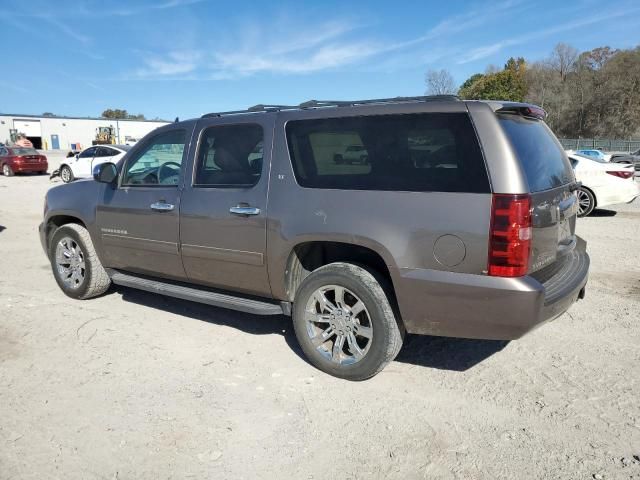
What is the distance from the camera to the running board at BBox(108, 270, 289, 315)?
13.1ft

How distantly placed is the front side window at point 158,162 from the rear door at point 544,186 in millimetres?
2810

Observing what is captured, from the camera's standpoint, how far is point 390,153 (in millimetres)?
3367

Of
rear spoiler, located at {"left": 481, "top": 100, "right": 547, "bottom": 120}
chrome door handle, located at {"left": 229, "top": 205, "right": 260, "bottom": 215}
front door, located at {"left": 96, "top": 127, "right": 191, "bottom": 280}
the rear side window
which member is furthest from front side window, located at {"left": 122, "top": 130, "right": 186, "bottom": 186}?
rear spoiler, located at {"left": 481, "top": 100, "right": 547, "bottom": 120}

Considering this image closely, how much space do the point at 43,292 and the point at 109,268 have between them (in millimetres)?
1190

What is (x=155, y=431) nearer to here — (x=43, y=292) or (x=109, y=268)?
(x=109, y=268)

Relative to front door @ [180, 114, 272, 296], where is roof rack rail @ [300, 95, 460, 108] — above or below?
above

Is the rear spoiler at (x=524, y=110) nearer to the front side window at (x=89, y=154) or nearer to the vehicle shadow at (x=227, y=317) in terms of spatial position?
the vehicle shadow at (x=227, y=317)

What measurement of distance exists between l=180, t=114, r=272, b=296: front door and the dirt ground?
2.12ft

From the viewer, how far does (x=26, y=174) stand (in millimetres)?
25844

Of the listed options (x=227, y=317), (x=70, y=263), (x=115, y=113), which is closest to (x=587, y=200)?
(x=227, y=317)

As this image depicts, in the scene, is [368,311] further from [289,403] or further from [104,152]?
[104,152]

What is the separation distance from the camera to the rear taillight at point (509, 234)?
2.90 metres

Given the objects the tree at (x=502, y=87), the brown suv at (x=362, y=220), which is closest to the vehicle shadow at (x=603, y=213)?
the brown suv at (x=362, y=220)

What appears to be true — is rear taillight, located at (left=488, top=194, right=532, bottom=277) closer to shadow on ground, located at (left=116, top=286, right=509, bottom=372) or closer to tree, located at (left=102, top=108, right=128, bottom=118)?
shadow on ground, located at (left=116, top=286, right=509, bottom=372)
